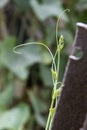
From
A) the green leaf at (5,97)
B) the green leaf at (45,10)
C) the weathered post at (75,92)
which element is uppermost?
the weathered post at (75,92)

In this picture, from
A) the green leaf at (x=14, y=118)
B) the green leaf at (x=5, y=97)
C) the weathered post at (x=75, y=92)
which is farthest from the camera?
the green leaf at (x=5, y=97)

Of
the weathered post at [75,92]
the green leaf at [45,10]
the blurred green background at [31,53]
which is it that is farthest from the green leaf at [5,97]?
the weathered post at [75,92]

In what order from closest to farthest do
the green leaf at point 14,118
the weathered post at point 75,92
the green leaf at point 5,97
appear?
the weathered post at point 75,92
the green leaf at point 14,118
the green leaf at point 5,97

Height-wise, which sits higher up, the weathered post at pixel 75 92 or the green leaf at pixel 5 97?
the weathered post at pixel 75 92

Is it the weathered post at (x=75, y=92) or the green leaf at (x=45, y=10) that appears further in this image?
the green leaf at (x=45, y=10)

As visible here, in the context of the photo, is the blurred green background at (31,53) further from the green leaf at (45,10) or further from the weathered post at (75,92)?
the weathered post at (75,92)

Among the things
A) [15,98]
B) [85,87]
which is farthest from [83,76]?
[15,98]

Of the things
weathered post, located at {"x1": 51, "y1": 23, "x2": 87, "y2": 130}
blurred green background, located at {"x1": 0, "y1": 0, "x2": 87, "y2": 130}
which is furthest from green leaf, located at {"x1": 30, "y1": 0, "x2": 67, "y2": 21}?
weathered post, located at {"x1": 51, "y1": 23, "x2": 87, "y2": 130}
